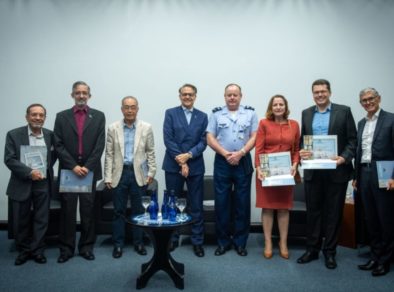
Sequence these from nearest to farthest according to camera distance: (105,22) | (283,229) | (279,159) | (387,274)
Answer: (387,274) < (279,159) < (283,229) < (105,22)

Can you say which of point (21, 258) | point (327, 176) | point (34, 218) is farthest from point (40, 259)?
point (327, 176)

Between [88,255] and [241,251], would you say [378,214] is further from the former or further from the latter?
[88,255]

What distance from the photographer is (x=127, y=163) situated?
12.3 feet

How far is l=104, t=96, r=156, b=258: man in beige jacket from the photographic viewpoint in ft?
12.2

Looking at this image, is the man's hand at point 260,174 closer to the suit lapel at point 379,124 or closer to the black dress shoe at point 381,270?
the suit lapel at point 379,124

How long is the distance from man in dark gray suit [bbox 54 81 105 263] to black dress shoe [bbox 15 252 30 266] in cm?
31

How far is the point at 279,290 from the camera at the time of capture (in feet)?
9.61

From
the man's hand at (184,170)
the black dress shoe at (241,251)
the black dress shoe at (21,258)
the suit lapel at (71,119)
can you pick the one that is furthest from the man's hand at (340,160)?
the black dress shoe at (21,258)

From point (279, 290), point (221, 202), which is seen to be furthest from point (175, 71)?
point (279, 290)

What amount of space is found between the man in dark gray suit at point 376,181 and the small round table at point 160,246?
1627 mm

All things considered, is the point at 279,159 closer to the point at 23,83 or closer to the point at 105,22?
the point at 105,22

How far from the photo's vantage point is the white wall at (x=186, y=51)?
4832 millimetres

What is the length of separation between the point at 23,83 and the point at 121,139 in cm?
199

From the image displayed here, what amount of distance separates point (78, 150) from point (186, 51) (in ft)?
6.63
